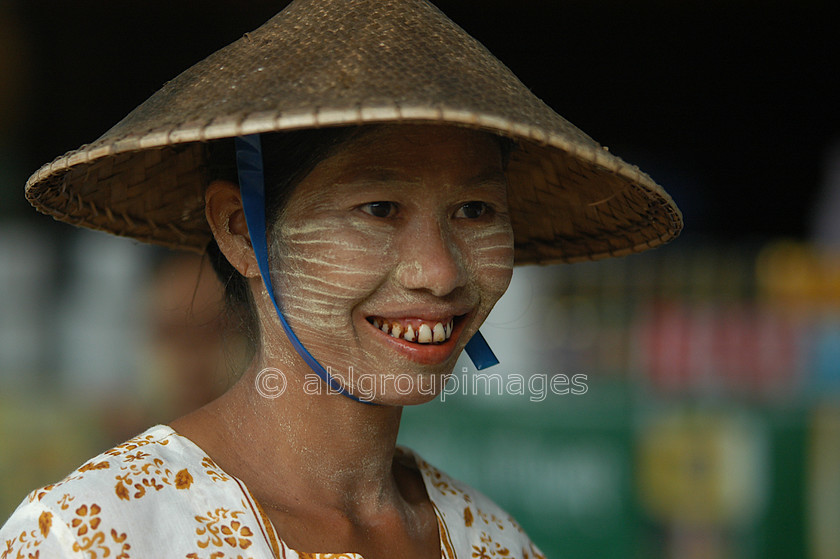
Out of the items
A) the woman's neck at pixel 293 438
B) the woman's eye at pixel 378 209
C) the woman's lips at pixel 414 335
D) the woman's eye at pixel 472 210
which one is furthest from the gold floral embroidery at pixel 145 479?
the woman's eye at pixel 472 210

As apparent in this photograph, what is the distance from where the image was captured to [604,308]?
504 cm

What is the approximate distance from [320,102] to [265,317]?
52cm

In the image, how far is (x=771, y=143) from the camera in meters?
7.32

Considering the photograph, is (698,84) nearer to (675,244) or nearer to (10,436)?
(675,244)

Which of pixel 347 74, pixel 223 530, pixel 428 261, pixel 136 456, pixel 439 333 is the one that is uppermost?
pixel 347 74

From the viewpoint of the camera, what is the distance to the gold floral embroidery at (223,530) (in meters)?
1.38

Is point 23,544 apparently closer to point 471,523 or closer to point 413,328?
point 413,328

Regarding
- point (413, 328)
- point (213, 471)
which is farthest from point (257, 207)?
point (213, 471)

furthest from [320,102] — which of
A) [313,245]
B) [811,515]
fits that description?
[811,515]

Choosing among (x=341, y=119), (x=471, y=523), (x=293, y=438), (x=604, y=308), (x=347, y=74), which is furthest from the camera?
(x=604, y=308)

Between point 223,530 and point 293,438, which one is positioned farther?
point 293,438

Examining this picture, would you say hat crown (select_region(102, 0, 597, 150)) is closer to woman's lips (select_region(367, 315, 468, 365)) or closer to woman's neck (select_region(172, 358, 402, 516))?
woman's lips (select_region(367, 315, 468, 365))

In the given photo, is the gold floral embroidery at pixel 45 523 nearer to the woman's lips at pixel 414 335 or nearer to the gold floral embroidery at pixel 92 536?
the gold floral embroidery at pixel 92 536

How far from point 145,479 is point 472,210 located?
67 centimetres
